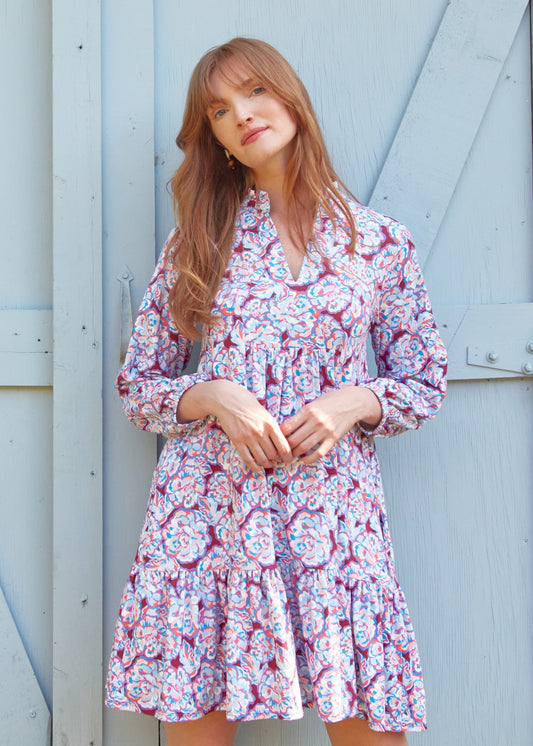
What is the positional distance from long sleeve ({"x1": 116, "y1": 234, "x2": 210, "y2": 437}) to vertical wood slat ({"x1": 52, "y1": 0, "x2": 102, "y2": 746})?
0.29 metres

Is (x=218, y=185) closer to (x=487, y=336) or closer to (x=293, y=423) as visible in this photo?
(x=293, y=423)

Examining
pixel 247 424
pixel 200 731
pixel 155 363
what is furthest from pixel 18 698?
pixel 247 424

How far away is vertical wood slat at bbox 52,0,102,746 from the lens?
6.59ft

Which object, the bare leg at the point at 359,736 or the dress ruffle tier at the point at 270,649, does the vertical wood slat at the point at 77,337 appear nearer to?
the dress ruffle tier at the point at 270,649

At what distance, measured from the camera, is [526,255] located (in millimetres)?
2016

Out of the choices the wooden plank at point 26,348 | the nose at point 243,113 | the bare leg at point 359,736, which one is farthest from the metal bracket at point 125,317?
the bare leg at point 359,736

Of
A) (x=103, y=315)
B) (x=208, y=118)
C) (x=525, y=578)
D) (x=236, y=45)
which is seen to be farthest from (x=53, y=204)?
(x=525, y=578)

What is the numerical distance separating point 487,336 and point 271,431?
803mm

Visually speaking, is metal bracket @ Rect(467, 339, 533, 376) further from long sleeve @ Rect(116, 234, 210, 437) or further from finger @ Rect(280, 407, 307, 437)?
long sleeve @ Rect(116, 234, 210, 437)

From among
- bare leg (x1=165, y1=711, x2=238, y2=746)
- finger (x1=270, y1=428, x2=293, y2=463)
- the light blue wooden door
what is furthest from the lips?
bare leg (x1=165, y1=711, x2=238, y2=746)

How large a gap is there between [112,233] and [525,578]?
1.51m

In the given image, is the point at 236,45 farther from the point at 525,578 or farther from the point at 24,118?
the point at 525,578

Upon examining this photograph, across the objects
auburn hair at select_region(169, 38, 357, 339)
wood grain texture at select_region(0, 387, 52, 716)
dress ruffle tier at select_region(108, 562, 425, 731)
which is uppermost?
auburn hair at select_region(169, 38, 357, 339)

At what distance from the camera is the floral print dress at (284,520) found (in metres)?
1.48
